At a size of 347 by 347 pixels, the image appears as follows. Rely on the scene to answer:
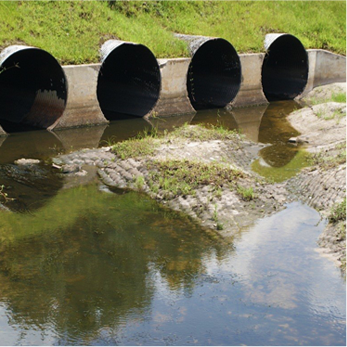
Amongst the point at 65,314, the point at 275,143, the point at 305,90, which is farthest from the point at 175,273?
the point at 305,90

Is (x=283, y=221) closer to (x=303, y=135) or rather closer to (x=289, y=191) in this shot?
(x=289, y=191)

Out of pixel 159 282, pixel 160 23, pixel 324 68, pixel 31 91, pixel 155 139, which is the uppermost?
pixel 160 23

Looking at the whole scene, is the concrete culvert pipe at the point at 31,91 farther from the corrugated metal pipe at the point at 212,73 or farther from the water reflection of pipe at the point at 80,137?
the corrugated metal pipe at the point at 212,73

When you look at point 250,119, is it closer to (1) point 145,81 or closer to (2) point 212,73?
(2) point 212,73

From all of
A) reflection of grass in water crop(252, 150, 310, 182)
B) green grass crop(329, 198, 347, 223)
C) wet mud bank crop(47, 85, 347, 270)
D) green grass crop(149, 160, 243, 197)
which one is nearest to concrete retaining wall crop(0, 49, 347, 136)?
wet mud bank crop(47, 85, 347, 270)

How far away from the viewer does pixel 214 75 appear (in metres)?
18.0

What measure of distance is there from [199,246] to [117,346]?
2.63m

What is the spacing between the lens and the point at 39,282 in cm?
675

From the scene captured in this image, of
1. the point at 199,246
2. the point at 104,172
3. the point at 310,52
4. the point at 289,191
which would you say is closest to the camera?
the point at 199,246

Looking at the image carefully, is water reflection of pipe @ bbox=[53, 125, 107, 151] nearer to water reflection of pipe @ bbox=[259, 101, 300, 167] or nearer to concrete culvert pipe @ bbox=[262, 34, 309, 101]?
water reflection of pipe @ bbox=[259, 101, 300, 167]

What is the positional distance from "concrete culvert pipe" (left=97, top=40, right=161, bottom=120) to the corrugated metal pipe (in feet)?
5.37

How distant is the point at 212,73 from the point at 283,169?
7.64 metres

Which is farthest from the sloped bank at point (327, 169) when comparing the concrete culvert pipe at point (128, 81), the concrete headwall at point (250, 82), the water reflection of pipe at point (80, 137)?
the water reflection of pipe at point (80, 137)

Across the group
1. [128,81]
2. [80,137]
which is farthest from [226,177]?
[128,81]
